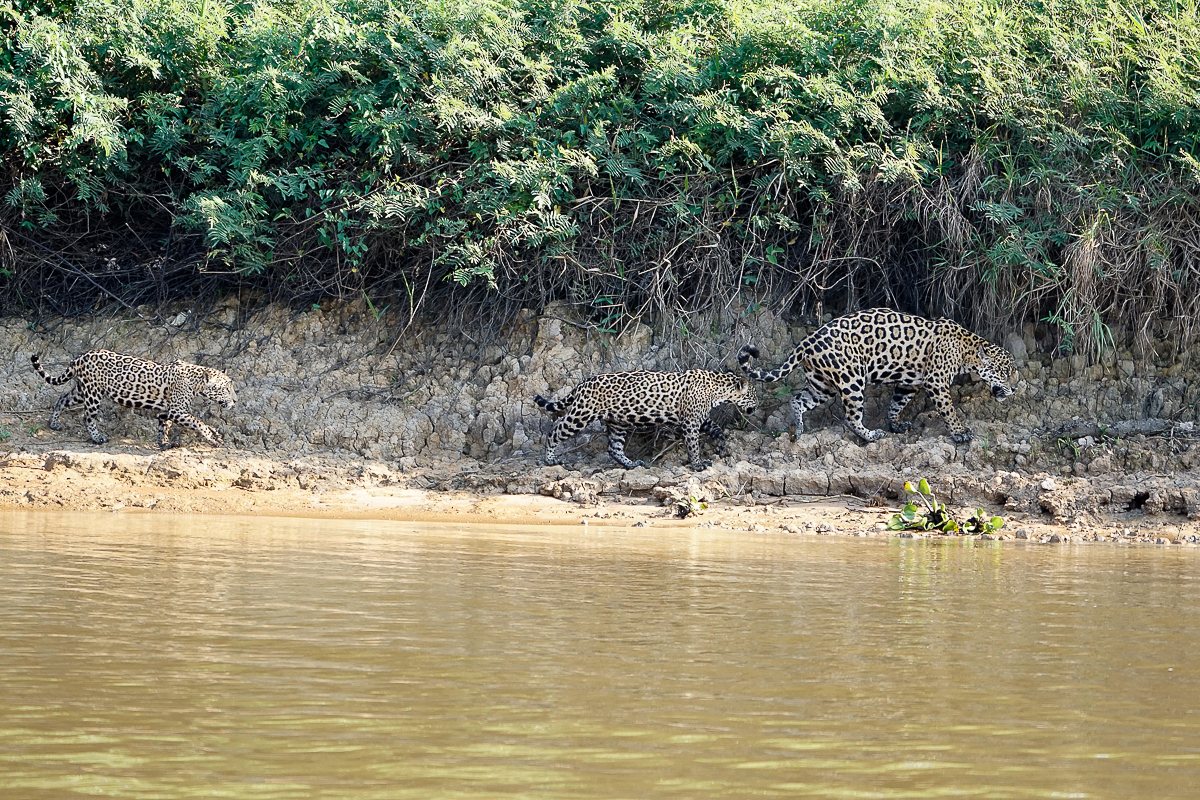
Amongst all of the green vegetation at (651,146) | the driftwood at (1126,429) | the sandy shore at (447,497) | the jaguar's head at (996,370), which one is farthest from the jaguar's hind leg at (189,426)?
the driftwood at (1126,429)

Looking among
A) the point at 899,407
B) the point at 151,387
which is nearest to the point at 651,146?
the point at 899,407

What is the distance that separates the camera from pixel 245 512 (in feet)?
32.6

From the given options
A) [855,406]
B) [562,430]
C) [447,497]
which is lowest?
[447,497]

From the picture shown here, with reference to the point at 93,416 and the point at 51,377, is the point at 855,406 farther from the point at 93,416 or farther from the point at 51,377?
the point at 51,377

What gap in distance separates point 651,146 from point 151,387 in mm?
5416

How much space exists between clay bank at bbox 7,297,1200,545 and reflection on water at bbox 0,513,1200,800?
296cm

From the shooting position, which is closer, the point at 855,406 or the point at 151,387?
the point at 855,406

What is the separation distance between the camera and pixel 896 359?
1108cm

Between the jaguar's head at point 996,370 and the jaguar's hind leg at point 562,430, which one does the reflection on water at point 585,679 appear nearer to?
the jaguar's hind leg at point 562,430

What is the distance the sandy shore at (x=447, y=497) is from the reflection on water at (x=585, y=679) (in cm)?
242

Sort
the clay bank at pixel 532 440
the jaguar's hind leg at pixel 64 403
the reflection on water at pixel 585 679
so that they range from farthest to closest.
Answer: the jaguar's hind leg at pixel 64 403
the clay bank at pixel 532 440
the reflection on water at pixel 585 679

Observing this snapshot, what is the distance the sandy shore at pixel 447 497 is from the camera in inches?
365

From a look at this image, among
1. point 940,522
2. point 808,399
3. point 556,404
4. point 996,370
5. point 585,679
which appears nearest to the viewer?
point 585,679

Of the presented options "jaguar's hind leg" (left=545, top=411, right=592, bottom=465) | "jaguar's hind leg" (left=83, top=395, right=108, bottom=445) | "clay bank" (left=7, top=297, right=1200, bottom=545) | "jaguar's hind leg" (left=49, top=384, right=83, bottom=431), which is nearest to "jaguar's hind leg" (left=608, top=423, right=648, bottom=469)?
"clay bank" (left=7, top=297, right=1200, bottom=545)
